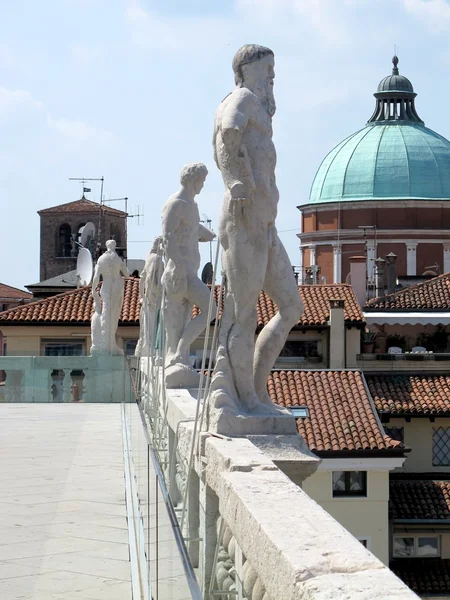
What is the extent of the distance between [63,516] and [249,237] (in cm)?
191

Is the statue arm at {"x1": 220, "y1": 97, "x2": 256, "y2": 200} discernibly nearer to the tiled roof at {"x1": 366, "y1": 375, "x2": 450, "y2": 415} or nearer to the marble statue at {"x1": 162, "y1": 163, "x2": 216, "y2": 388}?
the marble statue at {"x1": 162, "y1": 163, "x2": 216, "y2": 388}

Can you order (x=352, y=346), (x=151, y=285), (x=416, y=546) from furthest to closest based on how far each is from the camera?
1. (x=352, y=346)
2. (x=416, y=546)
3. (x=151, y=285)

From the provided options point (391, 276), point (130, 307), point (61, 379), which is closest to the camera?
point (61, 379)

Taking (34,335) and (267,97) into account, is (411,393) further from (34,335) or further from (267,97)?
(267,97)

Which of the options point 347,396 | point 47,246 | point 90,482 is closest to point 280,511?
point 90,482

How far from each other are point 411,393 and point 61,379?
21428 mm

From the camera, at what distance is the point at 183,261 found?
12.5 metres

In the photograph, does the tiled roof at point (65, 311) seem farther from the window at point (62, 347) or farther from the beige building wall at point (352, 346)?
the beige building wall at point (352, 346)

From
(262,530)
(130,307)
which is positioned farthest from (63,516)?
(130,307)

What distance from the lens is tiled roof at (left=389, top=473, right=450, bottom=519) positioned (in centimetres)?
3468

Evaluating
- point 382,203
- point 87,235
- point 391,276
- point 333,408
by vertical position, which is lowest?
point 333,408

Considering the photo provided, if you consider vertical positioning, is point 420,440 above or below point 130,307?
below

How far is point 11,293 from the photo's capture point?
9694 cm

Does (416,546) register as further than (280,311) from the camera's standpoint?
Yes
